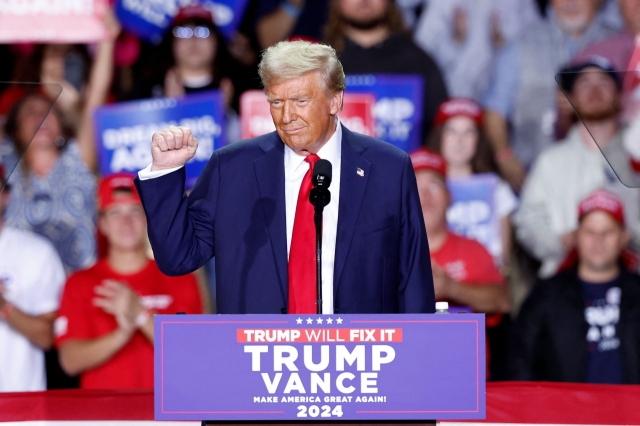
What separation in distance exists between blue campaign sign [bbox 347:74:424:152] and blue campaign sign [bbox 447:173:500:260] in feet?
1.05

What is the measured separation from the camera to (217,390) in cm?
162

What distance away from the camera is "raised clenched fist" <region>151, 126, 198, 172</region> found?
1840mm

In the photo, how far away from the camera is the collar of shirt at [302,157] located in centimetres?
204

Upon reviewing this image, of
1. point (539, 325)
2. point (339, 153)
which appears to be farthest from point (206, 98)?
point (339, 153)

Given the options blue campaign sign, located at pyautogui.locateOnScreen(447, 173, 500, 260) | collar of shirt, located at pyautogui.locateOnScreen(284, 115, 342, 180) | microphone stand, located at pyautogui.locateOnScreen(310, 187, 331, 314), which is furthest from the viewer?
blue campaign sign, located at pyautogui.locateOnScreen(447, 173, 500, 260)

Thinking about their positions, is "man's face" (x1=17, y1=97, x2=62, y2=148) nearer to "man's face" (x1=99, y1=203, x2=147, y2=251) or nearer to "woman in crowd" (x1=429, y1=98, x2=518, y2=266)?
"man's face" (x1=99, y1=203, x2=147, y2=251)

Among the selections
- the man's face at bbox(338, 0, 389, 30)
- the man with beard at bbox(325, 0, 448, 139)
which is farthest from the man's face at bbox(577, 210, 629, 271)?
the man's face at bbox(338, 0, 389, 30)

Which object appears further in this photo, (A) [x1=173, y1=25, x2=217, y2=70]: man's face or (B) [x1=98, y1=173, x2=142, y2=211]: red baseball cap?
(A) [x1=173, y1=25, x2=217, y2=70]: man's face

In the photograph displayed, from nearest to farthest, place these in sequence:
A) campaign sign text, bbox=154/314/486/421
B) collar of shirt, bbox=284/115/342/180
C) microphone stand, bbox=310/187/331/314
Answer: campaign sign text, bbox=154/314/486/421, microphone stand, bbox=310/187/331/314, collar of shirt, bbox=284/115/342/180

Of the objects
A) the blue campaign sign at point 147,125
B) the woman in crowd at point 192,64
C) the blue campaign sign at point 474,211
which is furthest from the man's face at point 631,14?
the blue campaign sign at point 147,125

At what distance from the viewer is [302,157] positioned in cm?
204

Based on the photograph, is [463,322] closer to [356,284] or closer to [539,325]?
[356,284]

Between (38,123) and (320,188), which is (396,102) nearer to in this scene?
(38,123)

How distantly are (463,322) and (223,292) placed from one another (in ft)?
1.93
